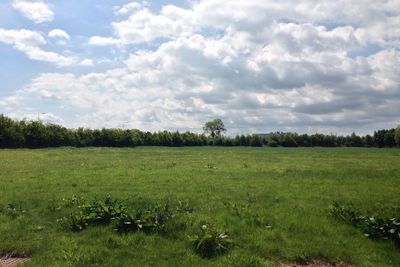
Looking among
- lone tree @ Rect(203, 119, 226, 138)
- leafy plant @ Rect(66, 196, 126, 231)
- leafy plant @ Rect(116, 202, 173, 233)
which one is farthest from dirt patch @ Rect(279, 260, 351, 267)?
lone tree @ Rect(203, 119, 226, 138)

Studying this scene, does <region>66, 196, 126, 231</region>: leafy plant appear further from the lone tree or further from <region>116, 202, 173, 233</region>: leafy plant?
the lone tree

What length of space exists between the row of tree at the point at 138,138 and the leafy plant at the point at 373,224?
296 ft

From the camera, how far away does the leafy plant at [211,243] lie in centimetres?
Result: 1125

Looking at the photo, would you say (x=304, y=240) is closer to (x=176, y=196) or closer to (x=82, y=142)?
(x=176, y=196)

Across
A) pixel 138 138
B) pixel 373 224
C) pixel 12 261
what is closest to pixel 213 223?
pixel 373 224

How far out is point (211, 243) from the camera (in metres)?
11.4

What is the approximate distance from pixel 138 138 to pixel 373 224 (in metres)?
122

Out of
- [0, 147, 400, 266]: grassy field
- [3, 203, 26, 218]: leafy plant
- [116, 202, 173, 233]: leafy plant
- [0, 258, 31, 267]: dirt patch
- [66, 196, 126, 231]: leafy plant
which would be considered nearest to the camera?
[0, 258, 31, 267]: dirt patch

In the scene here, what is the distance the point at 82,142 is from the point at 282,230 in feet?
362

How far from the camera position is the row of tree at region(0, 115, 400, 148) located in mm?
96875

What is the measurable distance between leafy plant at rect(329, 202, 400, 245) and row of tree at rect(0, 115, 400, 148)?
90212mm

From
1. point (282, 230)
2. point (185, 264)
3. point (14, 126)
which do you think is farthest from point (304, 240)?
point (14, 126)

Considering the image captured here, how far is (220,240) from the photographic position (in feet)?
38.1

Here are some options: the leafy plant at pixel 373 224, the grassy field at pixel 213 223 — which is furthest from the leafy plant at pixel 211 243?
the leafy plant at pixel 373 224
